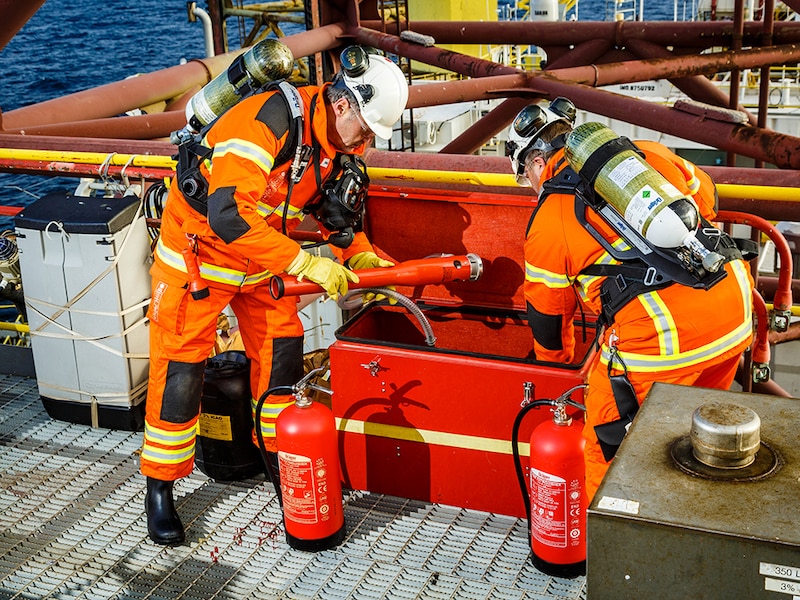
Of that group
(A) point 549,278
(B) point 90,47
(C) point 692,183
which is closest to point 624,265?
(A) point 549,278

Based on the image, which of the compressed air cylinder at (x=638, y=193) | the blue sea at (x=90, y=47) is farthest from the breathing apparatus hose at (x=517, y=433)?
the blue sea at (x=90, y=47)

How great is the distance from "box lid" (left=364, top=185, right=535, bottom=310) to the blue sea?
938 inches

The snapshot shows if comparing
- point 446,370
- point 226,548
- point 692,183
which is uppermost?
point 692,183

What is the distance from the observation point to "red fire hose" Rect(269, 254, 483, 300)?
171 inches

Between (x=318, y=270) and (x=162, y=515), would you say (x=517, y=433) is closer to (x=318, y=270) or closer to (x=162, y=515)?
(x=318, y=270)

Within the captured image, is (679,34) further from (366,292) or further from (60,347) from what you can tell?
(60,347)

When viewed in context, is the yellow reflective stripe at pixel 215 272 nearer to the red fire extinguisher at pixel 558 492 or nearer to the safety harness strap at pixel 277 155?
the safety harness strap at pixel 277 155

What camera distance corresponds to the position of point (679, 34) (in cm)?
984

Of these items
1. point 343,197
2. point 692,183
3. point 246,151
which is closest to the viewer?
point 692,183

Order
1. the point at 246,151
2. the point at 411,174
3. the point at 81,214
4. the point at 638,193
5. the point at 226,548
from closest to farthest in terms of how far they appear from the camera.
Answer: the point at 638,193 → the point at 246,151 → the point at 226,548 → the point at 411,174 → the point at 81,214

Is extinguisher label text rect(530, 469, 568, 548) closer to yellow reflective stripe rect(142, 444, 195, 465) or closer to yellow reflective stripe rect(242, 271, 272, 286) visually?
yellow reflective stripe rect(242, 271, 272, 286)

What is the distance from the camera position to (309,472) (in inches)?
162

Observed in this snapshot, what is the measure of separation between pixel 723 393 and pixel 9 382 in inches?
174

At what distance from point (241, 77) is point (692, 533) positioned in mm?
3138
